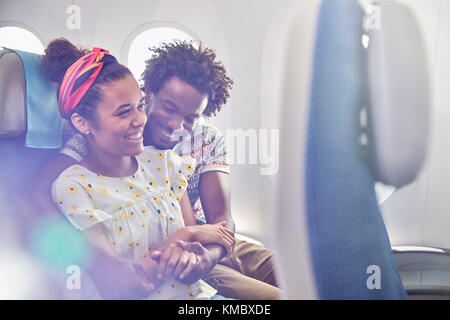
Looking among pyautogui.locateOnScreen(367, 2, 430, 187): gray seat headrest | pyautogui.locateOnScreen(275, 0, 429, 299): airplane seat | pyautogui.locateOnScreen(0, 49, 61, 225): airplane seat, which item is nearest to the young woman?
pyautogui.locateOnScreen(0, 49, 61, 225): airplane seat

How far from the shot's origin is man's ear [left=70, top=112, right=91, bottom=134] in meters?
1.46

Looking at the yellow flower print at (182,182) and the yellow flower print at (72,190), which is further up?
the yellow flower print at (182,182)

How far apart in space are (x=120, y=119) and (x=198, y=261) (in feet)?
1.96

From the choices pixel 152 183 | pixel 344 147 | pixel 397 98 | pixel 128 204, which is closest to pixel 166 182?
pixel 152 183

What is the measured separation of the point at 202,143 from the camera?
154cm

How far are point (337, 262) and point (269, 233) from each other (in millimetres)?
293

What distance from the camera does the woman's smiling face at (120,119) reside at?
145 centimetres

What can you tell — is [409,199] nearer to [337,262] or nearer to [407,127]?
[407,127]

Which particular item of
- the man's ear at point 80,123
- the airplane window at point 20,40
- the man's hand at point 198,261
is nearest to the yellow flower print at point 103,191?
the man's ear at point 80,123

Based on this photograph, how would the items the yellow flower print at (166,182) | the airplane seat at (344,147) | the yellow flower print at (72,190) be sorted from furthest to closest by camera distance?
1. the yellow flower print at (166,182)
2. the yellow flower print at (72,190)
3. the airplane seat at (344,147)

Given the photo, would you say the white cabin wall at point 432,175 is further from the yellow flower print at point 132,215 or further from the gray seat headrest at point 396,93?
the yellow flower print at point 132,215

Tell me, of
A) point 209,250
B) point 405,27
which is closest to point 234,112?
point 209,250

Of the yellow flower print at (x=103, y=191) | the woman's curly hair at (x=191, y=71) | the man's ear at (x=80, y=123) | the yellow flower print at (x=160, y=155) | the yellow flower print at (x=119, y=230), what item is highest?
the woman's curly hair at (x=191, y=71)

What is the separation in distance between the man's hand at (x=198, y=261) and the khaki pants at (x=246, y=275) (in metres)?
0.03
